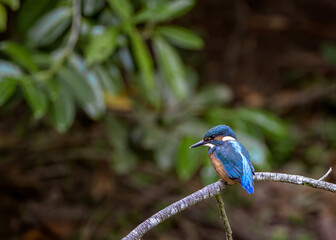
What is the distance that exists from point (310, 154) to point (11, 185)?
3.43 meters

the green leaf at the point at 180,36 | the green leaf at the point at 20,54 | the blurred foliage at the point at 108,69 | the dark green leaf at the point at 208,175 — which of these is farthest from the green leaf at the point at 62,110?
the dark green leaf at the point at 208,175

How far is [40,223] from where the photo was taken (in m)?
4.71

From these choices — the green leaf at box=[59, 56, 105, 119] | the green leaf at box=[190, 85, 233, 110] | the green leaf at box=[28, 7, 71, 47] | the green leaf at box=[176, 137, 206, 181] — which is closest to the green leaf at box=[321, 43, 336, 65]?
the green leaf at box=[190, 85, 233, 110]

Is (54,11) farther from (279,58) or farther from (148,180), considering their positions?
(279,58)

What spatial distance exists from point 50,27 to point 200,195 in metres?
1.83

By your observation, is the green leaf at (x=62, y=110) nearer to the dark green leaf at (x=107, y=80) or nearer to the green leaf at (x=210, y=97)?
the dark green leaf at (x=107, y=80)

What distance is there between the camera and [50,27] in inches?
117

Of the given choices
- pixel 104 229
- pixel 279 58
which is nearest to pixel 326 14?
pixel 279 58

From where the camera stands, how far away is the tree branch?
1.39 meters

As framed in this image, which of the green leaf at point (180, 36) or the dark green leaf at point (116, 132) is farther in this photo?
the dark green leaf at point (116, 132)

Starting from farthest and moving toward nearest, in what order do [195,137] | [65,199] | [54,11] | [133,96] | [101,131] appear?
[65,199] < [101,131] < [133,96] < [195,137] < [54,11]

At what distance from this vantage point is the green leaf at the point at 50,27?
2.97 m

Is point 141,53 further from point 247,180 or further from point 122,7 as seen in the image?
point 247,180

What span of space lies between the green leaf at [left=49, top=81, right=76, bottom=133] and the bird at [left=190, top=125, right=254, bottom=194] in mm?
1331
